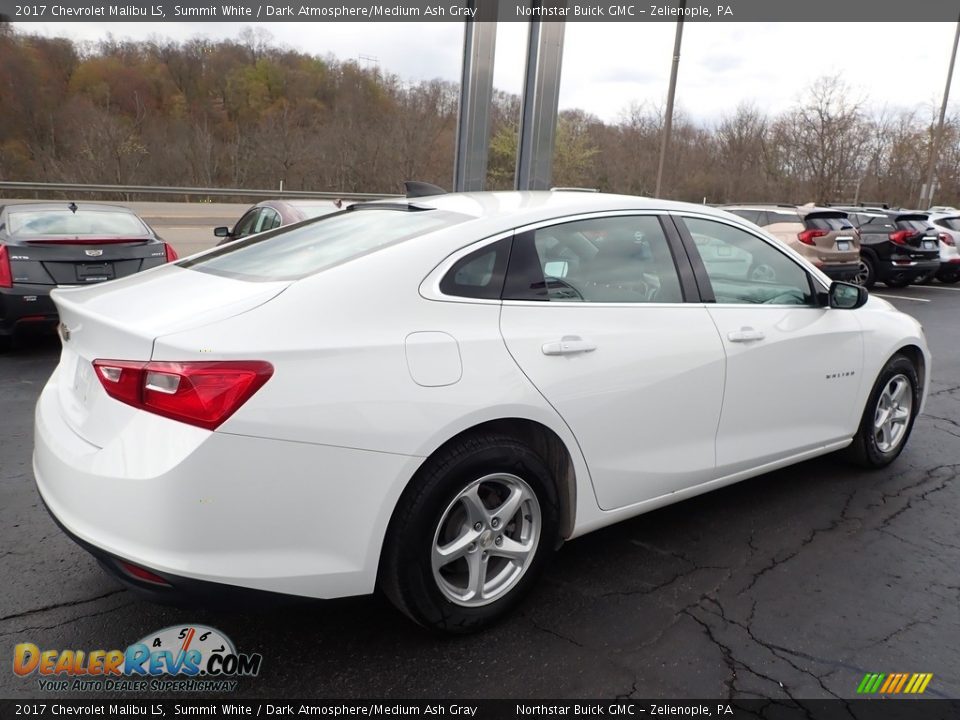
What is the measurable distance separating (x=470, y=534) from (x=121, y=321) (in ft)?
4.30

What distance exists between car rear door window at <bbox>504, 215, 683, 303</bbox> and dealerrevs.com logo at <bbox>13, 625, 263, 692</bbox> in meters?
1.56

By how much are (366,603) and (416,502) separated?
2.49 feet

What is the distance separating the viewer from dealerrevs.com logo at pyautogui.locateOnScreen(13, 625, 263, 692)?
225 centimetres

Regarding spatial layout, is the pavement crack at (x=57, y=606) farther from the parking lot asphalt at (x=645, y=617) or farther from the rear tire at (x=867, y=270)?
the rear tire at (x=867, y=270)

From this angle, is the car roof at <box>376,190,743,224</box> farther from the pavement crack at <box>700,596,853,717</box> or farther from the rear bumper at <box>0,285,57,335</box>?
the rear bumper at <box>0,285,57,335</box>

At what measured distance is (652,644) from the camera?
2531 millimetres

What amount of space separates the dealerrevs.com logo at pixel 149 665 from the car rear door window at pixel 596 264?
1.56 m

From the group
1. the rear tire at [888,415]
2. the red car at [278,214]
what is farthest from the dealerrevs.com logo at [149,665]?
→ the red car at [278,214]

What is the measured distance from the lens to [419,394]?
2186 mm

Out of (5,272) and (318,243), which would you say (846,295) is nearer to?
(318,243)

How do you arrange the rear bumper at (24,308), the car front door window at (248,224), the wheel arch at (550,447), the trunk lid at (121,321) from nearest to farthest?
the trunk lid at (121,321) < the wheel arch at (550,447) < the rear bumper at (24,308) < the car front door window at (248,224)

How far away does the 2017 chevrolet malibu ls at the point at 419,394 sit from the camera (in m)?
1.97

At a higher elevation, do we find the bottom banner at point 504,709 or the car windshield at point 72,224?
the car windshield at point 72,224

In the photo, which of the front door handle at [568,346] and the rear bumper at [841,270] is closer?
the front door handle at [568,346]
